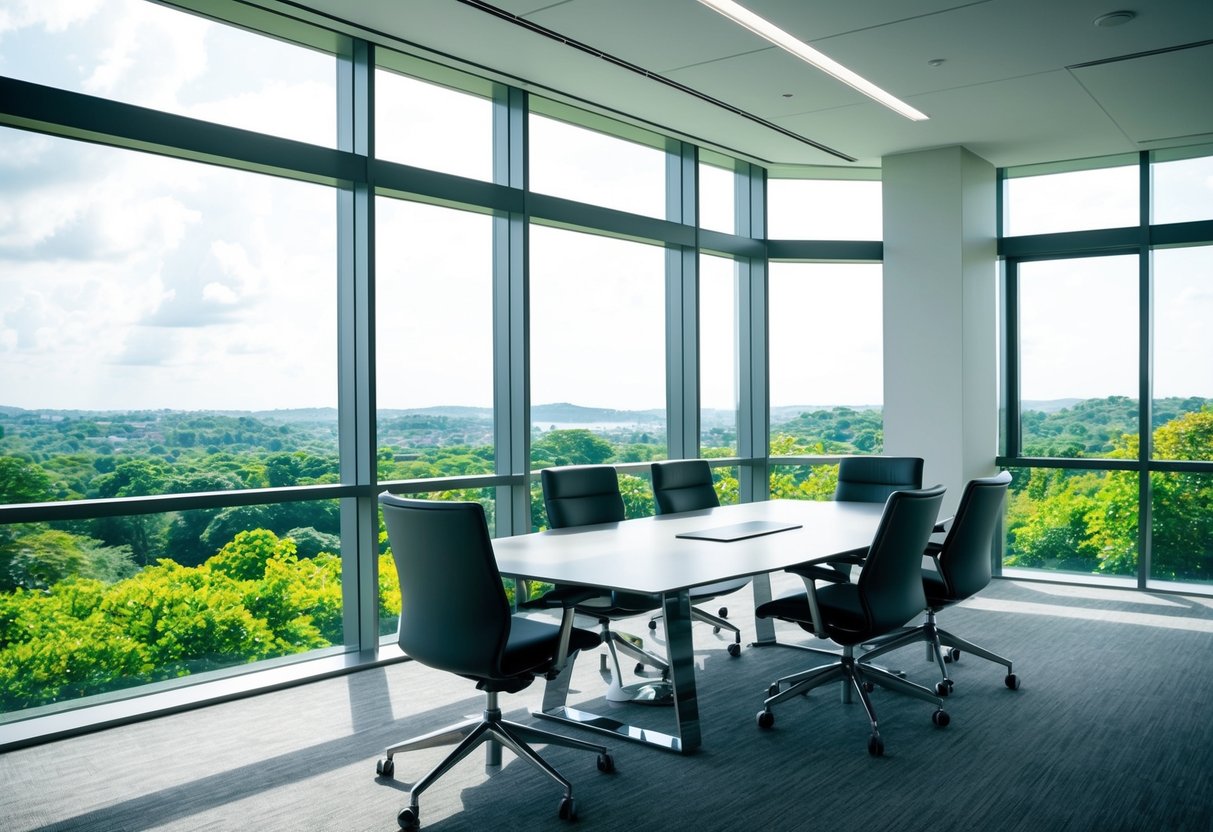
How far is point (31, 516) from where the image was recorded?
387cm

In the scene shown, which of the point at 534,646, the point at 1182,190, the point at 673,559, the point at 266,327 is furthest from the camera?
the point at 1182,190

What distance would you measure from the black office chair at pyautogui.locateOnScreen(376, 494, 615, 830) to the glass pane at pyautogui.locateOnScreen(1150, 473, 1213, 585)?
5.66 meters

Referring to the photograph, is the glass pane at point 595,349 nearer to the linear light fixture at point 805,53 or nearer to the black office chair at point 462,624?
the linear light fixture at point 805,53

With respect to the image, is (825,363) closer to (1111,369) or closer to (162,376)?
(1111,369)

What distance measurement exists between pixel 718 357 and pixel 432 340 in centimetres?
275

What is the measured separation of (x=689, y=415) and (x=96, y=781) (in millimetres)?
4642

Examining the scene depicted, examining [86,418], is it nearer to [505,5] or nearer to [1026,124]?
[505,5]

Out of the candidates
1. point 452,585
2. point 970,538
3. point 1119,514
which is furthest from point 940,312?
point 452,585

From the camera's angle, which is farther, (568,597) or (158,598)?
(158,598)

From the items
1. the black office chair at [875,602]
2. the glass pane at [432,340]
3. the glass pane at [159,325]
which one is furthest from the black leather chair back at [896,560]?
the glass pane at [159,325]

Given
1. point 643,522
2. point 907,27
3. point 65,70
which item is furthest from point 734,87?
point 65,70

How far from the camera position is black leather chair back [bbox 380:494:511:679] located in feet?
9.70

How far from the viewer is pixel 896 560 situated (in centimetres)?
380

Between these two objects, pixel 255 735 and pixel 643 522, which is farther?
pixel 643 522
